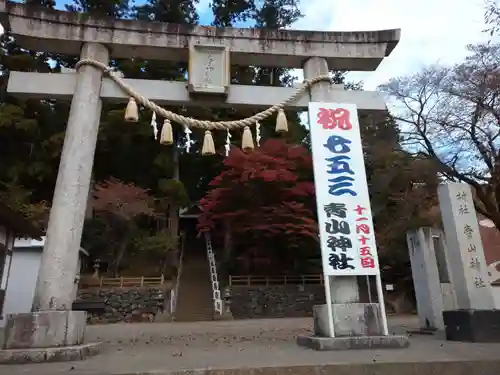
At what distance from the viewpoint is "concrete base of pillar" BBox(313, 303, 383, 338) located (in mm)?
5688

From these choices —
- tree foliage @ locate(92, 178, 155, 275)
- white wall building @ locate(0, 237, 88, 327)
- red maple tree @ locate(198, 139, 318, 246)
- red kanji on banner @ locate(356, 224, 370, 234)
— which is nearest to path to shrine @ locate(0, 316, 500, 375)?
red kanji on banner @ locate(356, 224, 370, 234)

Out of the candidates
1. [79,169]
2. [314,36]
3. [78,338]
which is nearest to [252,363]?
[78,338]

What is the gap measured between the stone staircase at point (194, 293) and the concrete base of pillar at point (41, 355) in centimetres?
1228

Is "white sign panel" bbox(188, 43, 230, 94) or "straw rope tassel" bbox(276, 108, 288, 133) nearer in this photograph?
"white sign panel" bbox(188, 43, 230, 94)

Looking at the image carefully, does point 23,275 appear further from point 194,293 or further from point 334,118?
point 334,118

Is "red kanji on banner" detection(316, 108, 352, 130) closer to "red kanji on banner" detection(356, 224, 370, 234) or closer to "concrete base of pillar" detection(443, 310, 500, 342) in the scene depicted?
"red kanji on banner" detection(356, 224, 370, 234)

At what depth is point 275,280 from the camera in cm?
1980

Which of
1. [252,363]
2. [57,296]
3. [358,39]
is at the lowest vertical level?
[252,363]

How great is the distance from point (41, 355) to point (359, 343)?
3891 millimetres

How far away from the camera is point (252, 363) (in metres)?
4.21

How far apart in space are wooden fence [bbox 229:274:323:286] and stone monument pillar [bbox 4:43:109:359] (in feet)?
45.4

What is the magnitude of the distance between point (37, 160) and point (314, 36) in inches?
754

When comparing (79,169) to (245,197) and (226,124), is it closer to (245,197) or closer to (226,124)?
(226,124)

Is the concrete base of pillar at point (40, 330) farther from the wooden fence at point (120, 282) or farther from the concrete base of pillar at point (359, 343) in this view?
the wooden fence at point (120, 282)
